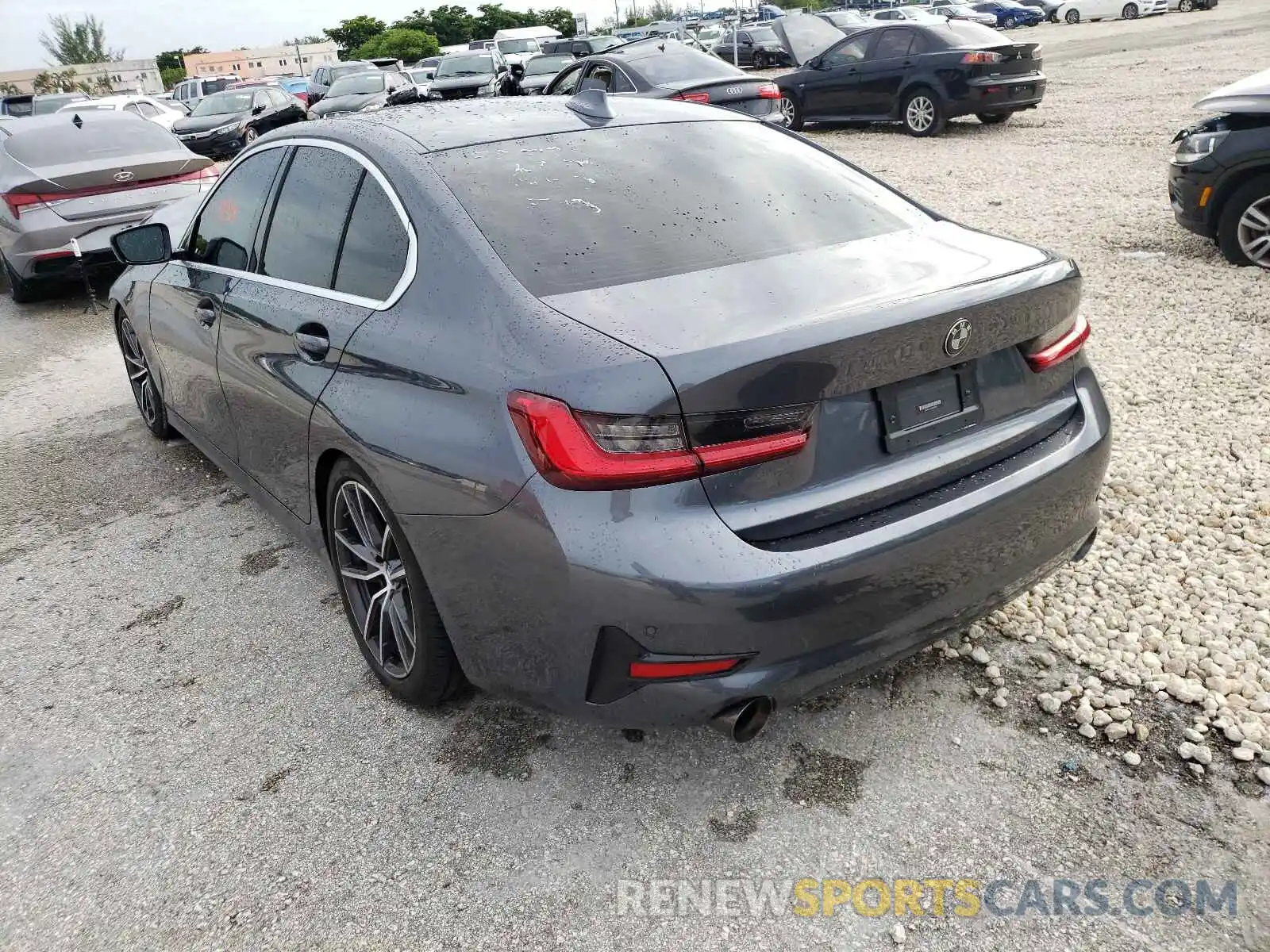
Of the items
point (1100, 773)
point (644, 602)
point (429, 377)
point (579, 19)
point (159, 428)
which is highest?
point (579, 19)

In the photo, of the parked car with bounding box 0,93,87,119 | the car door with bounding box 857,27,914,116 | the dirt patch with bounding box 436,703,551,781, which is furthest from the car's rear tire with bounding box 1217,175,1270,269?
the parked car with bounding box 0,93,87,119

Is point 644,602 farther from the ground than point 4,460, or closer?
farther from the ground

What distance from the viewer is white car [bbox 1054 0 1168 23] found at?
3653 cm

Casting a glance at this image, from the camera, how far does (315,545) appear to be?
133 inches

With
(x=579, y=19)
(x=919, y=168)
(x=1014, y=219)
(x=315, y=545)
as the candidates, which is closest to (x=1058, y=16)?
(x=579, y=19)

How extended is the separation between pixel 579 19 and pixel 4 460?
32164 millimetres

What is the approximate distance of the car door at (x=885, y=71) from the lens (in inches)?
564

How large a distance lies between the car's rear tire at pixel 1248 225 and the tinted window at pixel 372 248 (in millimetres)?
5874

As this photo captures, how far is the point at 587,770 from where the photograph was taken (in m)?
2.75

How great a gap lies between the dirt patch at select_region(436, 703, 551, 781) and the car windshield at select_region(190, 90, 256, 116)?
2174cm

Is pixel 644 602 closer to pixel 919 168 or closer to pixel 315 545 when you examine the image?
pixel 315 545

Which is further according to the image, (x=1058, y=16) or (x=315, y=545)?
(x=1058, y=16)

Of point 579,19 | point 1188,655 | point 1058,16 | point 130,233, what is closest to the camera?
point 1188,655

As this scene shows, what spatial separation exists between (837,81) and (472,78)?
967 cm
